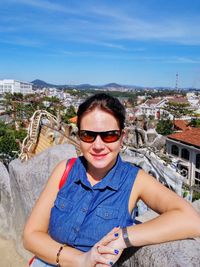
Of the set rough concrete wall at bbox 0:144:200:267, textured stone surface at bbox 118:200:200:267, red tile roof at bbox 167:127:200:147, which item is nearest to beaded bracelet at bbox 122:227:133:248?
textured stone surface at bbox 118:200:200:267

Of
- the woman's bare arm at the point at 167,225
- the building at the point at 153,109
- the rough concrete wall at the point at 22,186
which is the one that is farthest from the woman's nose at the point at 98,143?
the building at the point at 153,109

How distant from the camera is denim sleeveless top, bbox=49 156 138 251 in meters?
1.48

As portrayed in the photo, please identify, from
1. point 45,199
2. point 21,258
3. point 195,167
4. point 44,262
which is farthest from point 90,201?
point 195,167

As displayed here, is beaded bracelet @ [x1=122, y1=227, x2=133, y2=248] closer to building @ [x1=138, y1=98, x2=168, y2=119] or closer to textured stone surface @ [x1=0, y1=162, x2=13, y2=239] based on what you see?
textured stone surface @ [x1=0, y1=162, x2=13, y2=239]

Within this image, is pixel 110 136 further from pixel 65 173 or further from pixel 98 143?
pixel 65 173

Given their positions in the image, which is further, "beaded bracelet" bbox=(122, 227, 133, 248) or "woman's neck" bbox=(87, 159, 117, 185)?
"woman's neck" bbox=(87, 159, 117, 185)

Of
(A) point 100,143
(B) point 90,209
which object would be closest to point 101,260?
(B) point 90,209

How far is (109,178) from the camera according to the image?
1.55 metres

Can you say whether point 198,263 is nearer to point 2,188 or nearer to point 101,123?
point 101,123

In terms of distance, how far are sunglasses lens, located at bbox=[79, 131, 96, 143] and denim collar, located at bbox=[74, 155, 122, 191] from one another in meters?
0.14

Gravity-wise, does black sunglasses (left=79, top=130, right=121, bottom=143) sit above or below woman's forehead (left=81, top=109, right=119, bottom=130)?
below

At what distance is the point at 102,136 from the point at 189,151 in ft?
81.0

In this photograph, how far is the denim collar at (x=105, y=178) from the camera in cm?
153

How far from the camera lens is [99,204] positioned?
150cm
